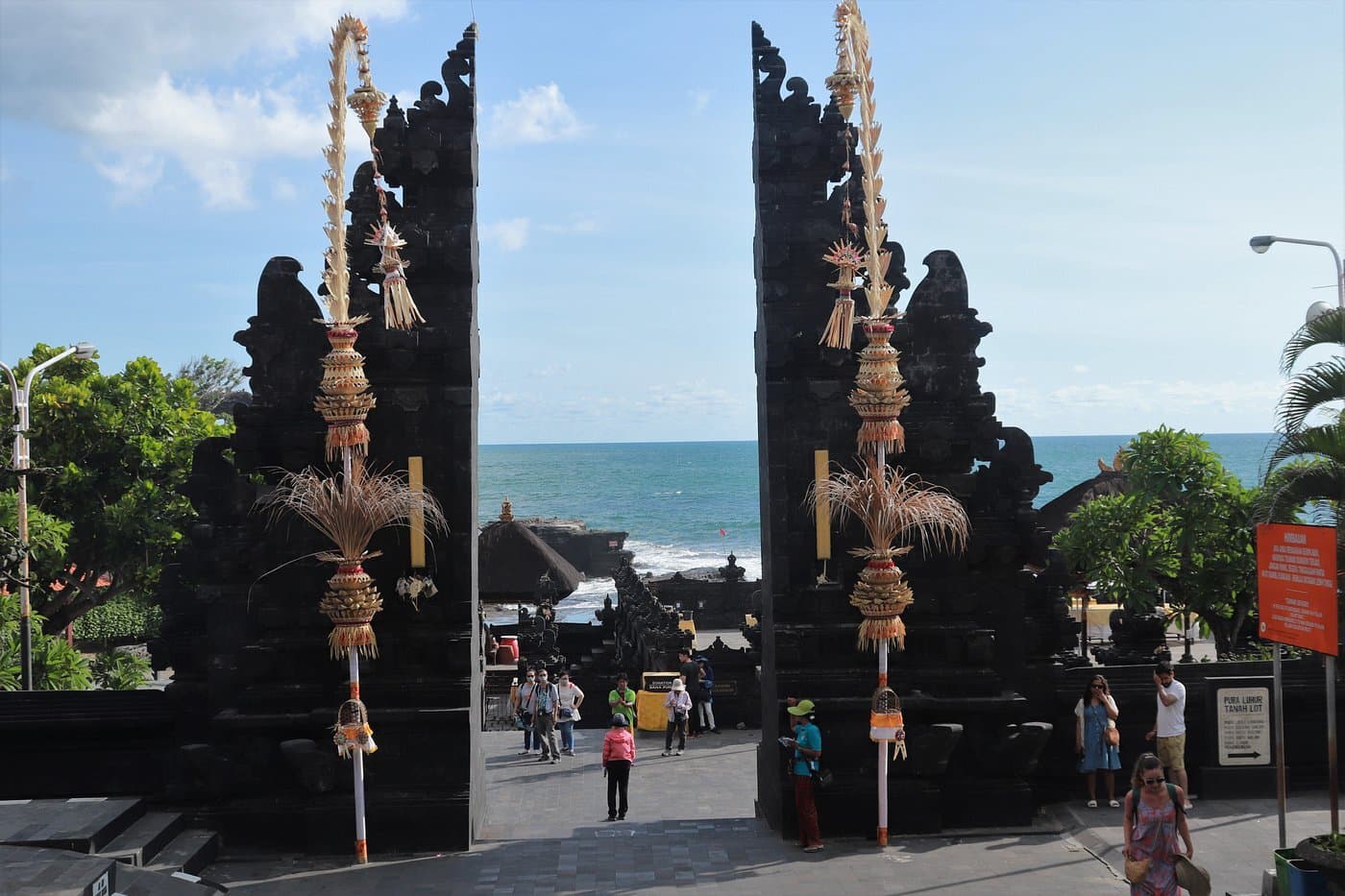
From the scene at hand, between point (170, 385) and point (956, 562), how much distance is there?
17428mm

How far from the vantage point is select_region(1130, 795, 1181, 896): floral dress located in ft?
26.3

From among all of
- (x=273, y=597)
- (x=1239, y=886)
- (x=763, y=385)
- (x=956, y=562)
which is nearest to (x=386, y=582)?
(x=273, y=597)

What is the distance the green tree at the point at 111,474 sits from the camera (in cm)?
2230

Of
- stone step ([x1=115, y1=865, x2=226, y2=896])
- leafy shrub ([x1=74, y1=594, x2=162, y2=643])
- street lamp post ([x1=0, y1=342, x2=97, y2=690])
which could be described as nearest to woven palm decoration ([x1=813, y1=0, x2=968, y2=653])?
stone step ([x1=115, y1=865, x2=226, y2=896])

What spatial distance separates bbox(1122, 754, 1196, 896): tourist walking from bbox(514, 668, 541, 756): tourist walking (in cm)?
1090

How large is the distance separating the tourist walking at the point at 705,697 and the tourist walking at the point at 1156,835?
11591mm

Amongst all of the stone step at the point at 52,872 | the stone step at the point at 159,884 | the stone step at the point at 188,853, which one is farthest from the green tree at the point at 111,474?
the stone step at the point at 52,872

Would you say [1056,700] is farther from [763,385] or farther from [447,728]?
[447,728]

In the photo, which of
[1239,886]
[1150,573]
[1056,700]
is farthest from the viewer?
[1150,573]

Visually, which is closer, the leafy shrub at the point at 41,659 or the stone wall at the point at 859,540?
the stone wall at the point at 859,540

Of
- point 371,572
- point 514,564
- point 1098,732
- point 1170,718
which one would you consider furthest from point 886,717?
point 514,564

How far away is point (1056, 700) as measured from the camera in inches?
507

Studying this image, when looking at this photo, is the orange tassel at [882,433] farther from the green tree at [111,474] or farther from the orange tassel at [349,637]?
the green tree at [111,474]

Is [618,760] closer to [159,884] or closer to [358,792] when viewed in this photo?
[358,792]
